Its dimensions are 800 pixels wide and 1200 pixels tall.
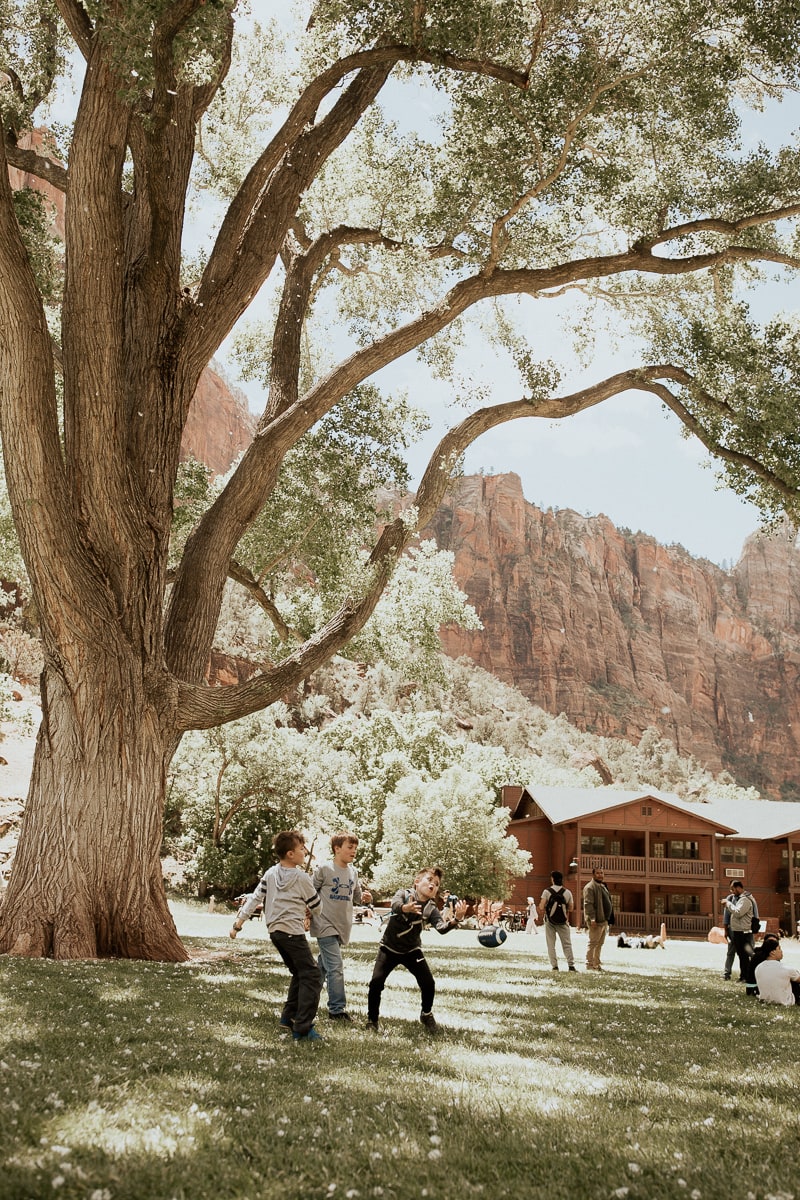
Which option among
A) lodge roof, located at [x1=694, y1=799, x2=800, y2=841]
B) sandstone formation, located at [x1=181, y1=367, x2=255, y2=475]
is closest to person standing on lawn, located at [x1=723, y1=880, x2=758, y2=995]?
lodge roof, located at [x1=694, y1=799, x2=800, y2=841]

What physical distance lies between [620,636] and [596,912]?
12352 centimetres

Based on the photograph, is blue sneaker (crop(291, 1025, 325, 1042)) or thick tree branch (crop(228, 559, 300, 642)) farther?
thick tree branch (crop(228, 559, 300, 642))

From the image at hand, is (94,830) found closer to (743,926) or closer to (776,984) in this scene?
(776,984)

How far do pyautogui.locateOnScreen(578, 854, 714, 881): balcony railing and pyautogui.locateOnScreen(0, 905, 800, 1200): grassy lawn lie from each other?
3726 centimetres

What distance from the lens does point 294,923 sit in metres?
6.79

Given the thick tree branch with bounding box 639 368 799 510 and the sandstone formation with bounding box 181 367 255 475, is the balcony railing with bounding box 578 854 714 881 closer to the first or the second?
the thick tree branch with bounding box 639 368 799 510

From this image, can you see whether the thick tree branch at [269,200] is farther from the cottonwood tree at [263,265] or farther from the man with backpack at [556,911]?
the man with backpack at [556,911]

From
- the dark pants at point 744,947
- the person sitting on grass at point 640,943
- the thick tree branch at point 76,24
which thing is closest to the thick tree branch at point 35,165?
the thick tree branch at point 76,24

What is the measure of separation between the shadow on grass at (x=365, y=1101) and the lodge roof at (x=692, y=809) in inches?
1510

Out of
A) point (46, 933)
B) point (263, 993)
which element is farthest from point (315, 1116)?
point (46, 933)

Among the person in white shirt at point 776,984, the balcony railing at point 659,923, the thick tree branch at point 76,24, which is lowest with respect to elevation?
the balcony railing at point 659,923

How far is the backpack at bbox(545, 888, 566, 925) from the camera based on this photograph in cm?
1460

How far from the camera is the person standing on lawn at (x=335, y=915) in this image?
741 cm

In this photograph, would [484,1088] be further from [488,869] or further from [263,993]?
[488,869]
